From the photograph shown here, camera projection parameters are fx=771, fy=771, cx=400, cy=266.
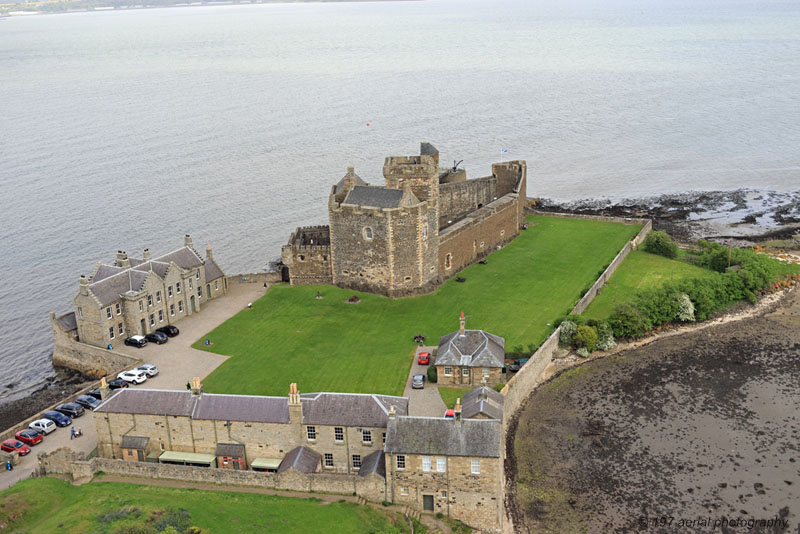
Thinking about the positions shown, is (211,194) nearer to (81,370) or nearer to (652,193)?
(81,370)

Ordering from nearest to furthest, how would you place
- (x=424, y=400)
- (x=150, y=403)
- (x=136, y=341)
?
(x=150, y=403) → (x=424, y=400) → (x=136, y=341)

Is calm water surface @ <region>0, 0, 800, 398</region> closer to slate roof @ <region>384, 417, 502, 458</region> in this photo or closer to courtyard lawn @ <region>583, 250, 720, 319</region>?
courtyard lawn @ <region>583, 250, 720, 319</region>

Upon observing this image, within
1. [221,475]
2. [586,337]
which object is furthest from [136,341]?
[586,337]

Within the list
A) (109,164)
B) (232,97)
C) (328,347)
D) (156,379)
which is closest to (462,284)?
(328,347)

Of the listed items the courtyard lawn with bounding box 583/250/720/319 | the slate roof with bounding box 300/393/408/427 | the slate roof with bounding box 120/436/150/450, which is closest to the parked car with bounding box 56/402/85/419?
the slate roof with bounding box 120/436/150/450

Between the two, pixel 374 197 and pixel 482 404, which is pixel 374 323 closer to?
pixel 374 197

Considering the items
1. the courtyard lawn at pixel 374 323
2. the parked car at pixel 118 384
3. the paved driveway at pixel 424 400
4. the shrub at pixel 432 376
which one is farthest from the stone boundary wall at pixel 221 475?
the shrub at pixel 432 376

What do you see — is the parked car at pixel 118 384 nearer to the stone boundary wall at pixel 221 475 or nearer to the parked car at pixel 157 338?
the parked car at pixel 157 338

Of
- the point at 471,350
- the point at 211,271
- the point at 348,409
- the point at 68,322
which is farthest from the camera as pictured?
the point at 211,271
